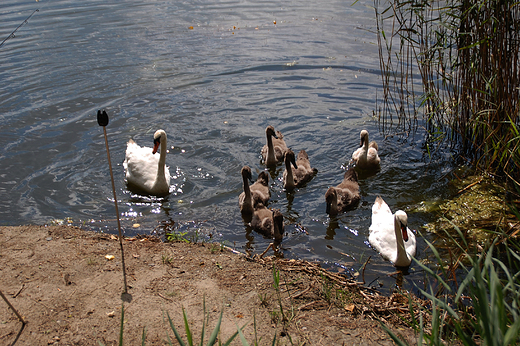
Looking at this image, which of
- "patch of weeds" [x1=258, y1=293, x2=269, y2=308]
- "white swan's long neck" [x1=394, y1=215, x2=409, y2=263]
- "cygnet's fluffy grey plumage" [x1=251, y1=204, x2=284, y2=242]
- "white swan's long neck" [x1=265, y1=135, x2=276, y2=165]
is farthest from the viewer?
"white swan's long neck" [x1=265, y1=135, x2=276, y2=165]

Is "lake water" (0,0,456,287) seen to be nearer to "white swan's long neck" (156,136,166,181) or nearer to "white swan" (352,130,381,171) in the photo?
"white swan" (352,130,381,171)

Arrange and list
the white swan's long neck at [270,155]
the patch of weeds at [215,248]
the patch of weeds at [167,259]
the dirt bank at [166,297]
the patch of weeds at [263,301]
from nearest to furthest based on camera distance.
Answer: the dirt bank at [166,297], the patch of weeds at [263,301], the patch of weeds at [167,259], the patch of weeds at [215,248], the white swan's long neck at [270,155]

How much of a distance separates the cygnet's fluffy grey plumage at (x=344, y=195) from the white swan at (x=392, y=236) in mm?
526

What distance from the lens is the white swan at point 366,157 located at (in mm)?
7824

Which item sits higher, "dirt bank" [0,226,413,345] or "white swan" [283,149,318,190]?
"dirt bank" [0,226,413,345]

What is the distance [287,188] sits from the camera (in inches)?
296

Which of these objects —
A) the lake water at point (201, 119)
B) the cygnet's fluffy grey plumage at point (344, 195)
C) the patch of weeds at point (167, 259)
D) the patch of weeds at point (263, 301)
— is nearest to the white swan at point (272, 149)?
the lake water at point (201, 119)

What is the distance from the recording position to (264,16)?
61.4 feet

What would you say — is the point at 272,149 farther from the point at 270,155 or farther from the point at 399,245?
the point at 399,245

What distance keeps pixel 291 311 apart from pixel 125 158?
17.6 feet

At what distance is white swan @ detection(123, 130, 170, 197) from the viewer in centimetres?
717

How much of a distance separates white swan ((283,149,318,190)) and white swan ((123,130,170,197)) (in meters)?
2.00

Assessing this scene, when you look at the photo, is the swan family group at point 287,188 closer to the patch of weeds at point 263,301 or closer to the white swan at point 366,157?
the white swan at point 366,157

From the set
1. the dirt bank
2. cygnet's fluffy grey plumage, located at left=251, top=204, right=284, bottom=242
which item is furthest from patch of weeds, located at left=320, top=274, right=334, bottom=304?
cygnet's fluffy grey plumage, located at left=251, top=204, right=284, bottom=242
